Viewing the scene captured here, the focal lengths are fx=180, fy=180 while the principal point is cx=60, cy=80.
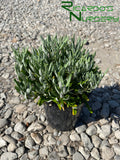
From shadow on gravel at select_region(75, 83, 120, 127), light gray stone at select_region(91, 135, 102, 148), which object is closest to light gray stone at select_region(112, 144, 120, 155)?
light gray stone at select_region(91, 135, 102, 148)

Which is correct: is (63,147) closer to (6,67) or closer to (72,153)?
(72,153)

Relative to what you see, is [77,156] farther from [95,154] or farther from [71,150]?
[95,154]

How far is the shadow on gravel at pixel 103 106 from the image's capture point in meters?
3.06

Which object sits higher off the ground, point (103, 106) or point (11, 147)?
point (103, 106)

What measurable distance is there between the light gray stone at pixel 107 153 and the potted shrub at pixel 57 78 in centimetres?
69

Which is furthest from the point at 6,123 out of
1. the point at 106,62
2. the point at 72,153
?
the point at 106,62

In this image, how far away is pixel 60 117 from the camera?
262 centimetres

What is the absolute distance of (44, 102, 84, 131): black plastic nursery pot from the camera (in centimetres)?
251

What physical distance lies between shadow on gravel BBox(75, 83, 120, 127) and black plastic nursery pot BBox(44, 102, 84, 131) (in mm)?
261

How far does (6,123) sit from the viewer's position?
2973 mm

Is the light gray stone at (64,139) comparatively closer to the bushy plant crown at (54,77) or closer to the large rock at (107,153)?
the large rock at (107,153)

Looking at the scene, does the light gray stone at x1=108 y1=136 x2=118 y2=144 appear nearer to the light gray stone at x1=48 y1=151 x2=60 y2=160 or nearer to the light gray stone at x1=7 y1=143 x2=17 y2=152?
the light gray stone at x1=48 y1=151 x2=60 y2=160

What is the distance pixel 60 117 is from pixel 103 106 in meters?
1.00
